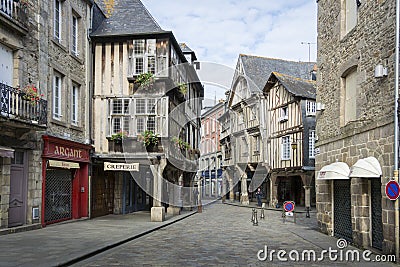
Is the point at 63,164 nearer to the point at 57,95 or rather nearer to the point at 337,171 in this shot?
the point at 57,95

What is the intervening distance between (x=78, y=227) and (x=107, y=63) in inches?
262

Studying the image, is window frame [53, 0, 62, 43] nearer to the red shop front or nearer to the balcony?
the balcony

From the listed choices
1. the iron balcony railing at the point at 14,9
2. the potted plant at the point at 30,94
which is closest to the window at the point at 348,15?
the potted plant at the point at 30,94

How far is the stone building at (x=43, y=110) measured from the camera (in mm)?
11656

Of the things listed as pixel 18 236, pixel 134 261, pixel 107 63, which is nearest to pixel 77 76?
pixel 107 63

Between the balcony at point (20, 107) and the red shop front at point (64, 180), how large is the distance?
3.87 ft

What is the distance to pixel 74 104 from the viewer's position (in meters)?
16.5

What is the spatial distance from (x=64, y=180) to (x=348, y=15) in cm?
1023

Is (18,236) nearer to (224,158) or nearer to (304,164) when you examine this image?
(304,164)

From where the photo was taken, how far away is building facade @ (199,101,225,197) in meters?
50.9

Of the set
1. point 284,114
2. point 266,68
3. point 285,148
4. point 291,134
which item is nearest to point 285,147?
point 285,148

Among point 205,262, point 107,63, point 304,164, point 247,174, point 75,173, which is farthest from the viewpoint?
point 247,174

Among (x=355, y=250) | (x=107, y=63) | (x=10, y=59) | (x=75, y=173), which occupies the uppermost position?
(x=107, y=63)

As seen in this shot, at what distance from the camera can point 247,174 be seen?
36812 millimetres
